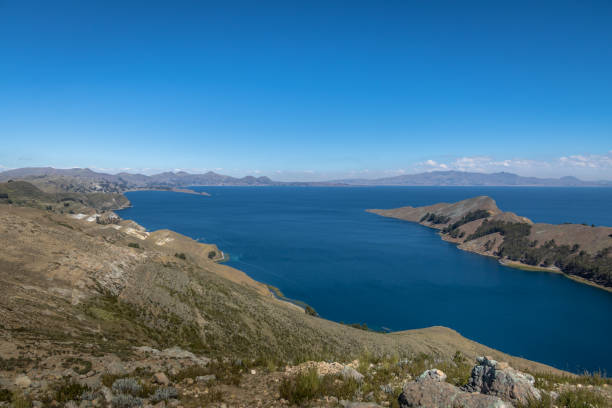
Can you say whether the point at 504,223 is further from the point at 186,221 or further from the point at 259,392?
the point at 186,221

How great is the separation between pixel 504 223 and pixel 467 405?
161m

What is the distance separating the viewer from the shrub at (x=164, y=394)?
8070 millimetres

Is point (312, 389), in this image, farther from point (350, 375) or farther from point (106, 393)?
point (106, 393)

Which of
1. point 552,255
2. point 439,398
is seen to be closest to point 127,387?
point 439,398

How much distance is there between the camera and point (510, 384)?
7660mm

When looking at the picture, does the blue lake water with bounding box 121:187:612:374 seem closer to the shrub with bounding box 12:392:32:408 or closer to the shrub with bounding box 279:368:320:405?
the shrub with bounding box 279:368:320:405

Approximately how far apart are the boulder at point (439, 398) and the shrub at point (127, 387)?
7774mm

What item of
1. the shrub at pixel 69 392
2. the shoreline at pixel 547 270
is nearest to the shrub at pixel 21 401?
the shrub at pixel 69 392

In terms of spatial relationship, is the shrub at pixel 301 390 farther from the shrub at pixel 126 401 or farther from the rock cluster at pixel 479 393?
the shrub at pixel 126 401

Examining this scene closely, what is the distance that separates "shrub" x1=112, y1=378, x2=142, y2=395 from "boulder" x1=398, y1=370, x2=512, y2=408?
7774mm

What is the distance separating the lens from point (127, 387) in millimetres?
8789

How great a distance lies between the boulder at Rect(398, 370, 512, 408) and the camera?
6.68 m

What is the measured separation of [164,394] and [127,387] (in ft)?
5.33

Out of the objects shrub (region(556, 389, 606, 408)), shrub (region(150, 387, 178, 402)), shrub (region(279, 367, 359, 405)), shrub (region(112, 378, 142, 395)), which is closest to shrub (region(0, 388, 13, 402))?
shrub (region(112, 378, 142, 395))
